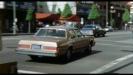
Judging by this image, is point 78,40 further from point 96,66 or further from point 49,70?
point 49,70

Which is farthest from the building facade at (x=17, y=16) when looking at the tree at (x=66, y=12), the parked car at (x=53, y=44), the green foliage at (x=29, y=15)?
the parked car at (x=53, y=44)

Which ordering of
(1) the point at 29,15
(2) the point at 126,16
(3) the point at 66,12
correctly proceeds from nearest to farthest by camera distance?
(1) the point at 29,15 < (3) the point at 66,12 < (2) the point at 126,16

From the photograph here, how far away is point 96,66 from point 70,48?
2035 mm

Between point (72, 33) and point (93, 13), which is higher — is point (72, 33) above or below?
below

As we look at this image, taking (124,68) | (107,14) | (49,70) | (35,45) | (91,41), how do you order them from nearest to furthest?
(49,70) → (124,68) → (35,45) → (91,41) → (107,14)

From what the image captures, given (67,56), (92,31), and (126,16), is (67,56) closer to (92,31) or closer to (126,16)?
(92,31)

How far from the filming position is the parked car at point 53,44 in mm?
14484

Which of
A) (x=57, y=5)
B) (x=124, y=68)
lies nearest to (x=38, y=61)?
(x=124, y=68)

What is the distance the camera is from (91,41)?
19547 mm

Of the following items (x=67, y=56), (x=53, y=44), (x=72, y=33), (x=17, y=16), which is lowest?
(x=67, y=56)

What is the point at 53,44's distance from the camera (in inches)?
569

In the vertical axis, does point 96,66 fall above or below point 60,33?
below

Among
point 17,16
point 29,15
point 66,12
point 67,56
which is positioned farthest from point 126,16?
point 67,56

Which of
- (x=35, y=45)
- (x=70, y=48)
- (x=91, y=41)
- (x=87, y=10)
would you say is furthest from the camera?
(x=87, y=10)
